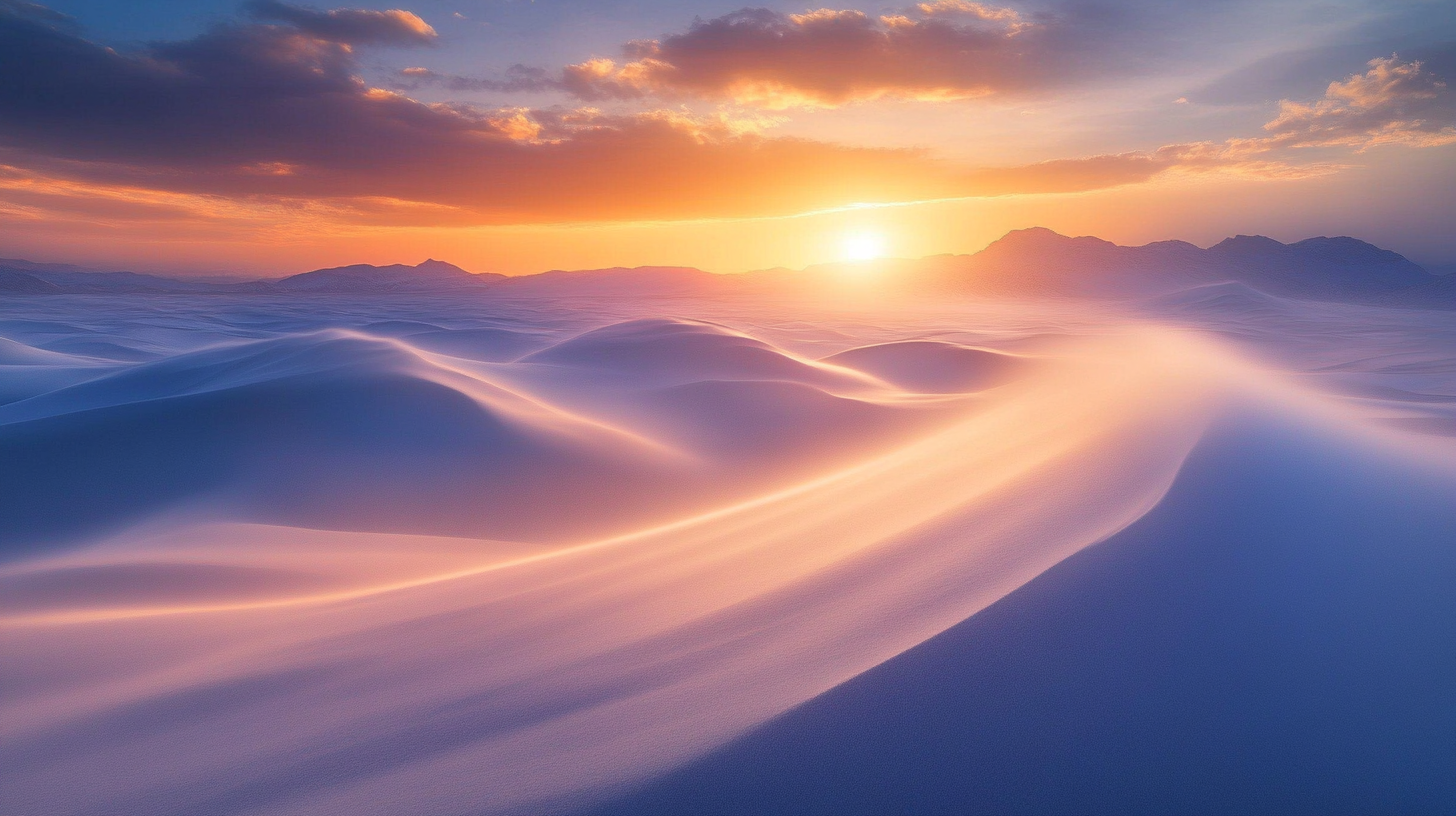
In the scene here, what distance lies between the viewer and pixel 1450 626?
222cm

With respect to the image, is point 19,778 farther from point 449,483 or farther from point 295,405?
point 295,405

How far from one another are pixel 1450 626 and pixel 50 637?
587 centimetres

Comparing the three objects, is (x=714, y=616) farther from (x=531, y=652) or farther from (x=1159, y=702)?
(x=1159, y=702)

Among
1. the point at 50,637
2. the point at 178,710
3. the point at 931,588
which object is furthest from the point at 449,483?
the point at 931,588

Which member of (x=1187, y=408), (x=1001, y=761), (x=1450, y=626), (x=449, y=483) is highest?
(x=1187, y=408)

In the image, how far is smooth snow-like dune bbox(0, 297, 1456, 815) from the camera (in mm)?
1897

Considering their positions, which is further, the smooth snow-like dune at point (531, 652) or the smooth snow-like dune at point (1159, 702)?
the smooth snow-like dune at point (531, 652)

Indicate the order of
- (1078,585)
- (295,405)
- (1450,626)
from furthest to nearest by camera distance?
1. (295,405)
2. (1078,585)
3. (1450,626)

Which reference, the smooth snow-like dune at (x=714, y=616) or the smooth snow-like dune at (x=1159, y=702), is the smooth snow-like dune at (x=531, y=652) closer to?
the smooth snow-like dune at (x=714, y=616)

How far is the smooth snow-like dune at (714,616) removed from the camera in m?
1.90

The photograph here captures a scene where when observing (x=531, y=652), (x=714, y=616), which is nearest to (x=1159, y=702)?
(x=714, y=616)

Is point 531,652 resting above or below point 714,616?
below

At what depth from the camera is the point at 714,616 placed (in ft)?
9.33

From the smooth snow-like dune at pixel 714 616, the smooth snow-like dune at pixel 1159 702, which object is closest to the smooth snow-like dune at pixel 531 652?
the smooth snow-like dune at pixel 714 616
